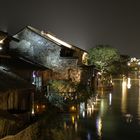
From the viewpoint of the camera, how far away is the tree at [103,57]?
76.7 metres

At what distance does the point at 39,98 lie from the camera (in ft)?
107

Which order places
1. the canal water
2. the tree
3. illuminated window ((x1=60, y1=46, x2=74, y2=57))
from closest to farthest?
1. the canal water
2. illuminated window ((x1=60, y1=46, x2=74, y2=57))
3. the tree

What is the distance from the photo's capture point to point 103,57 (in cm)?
7856

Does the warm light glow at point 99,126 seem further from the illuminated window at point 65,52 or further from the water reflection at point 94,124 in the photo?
the illuminated window at point 65,52

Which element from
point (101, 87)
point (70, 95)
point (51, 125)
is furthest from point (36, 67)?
point (101, 87)

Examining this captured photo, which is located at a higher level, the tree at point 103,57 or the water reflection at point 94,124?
the tree at point 103,57

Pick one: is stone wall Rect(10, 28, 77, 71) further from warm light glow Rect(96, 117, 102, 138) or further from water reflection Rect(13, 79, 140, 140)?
warm light glow Rect(96, 117, 102, 138)

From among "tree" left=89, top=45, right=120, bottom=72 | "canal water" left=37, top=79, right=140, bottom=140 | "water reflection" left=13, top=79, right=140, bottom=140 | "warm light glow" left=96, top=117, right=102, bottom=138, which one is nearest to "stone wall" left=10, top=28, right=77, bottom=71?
"water reflection" left=13, top=79, right=140, bottom=140

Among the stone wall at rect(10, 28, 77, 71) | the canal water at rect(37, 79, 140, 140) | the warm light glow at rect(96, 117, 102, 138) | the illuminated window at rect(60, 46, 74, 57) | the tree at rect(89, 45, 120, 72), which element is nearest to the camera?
the canal water at rect(37, 79, 140, 140)

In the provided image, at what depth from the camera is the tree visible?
76688mm

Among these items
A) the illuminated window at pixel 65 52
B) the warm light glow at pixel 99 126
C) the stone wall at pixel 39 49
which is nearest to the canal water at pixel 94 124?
the warm light glow at pixel 99 126

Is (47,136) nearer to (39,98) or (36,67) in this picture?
(39,98)

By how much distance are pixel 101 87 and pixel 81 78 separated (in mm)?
14144

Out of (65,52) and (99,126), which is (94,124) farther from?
(65,52)
